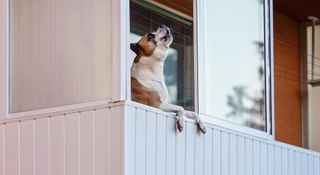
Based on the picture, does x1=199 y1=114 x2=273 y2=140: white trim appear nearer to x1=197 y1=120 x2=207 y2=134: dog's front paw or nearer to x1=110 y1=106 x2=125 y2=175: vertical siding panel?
x1=197 y1=120 x2=207 y2=134: dog's front paw

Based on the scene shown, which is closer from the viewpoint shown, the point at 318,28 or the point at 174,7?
the point at 174,7

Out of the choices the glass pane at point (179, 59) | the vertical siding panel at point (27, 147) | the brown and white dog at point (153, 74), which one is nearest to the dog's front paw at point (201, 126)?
the brown and white dog at point (153, 74)

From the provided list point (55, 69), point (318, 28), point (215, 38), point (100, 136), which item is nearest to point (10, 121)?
point (55, 69)

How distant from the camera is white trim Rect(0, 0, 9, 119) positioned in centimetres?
589

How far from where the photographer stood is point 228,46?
658 cm

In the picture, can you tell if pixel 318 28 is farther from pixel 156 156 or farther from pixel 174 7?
pixel 156 156

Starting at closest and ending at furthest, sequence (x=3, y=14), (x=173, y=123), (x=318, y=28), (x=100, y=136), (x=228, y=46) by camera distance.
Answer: (x=100, y=136) → (x=173, y=123) → (x=3, y=14) → (x=228, y=46) → (x=318, y=28)

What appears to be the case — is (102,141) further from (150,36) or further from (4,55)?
(4,55)

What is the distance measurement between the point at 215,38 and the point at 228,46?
24cm

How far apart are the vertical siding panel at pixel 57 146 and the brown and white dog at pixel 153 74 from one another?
22.3 inches

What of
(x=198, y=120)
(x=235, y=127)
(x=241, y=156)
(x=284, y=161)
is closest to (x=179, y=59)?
(x=198, y=120)

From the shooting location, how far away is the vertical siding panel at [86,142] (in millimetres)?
5199

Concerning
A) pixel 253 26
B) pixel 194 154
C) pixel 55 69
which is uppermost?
pixel 253 26

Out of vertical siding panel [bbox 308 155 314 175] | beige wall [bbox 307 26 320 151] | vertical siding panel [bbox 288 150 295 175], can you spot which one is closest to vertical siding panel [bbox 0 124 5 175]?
vertical siding panel [bbox 288 150 295 175]
